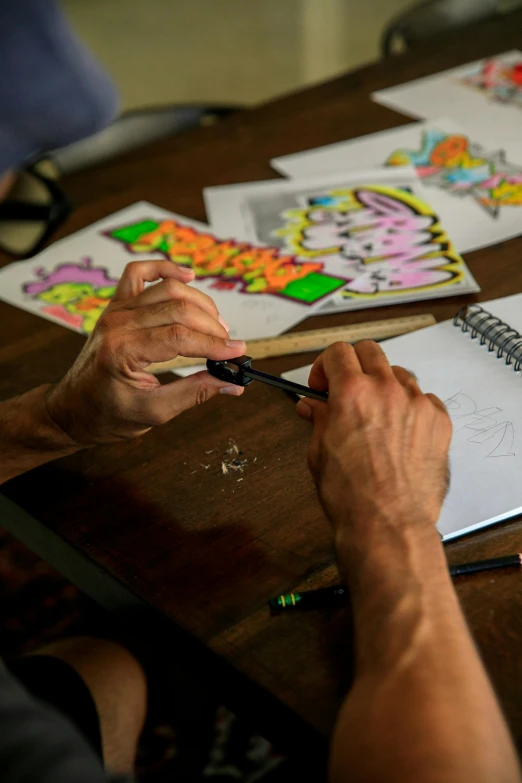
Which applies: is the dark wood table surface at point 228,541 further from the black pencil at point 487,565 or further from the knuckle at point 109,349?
the knuckle at point 109,349

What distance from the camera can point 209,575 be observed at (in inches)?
33.2

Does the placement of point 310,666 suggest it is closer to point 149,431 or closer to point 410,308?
point 149,431

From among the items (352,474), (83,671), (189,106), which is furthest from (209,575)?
(189,106)

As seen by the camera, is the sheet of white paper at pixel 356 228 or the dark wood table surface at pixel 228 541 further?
the sheet of white paper at pixel 356 228

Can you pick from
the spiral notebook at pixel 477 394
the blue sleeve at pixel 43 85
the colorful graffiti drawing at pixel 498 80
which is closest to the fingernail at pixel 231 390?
the spiral notebook at pixel 477 394

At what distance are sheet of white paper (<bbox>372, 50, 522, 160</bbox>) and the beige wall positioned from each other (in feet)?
8.73

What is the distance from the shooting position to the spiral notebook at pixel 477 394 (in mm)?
854

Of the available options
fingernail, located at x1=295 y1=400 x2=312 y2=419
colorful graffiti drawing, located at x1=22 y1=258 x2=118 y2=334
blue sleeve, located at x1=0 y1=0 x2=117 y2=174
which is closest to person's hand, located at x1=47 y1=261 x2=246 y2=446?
fingernail, located at x1=295 y1=400 x2=312 y2=419

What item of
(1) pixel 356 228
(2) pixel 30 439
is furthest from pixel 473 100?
(2) pixel 30 439

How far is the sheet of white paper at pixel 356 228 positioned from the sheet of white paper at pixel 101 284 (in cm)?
6

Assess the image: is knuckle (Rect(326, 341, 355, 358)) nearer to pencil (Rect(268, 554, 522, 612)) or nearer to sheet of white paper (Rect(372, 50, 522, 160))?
pencil (Rect(268, 554, 522, 612))

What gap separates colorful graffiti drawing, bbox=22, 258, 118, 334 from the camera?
126 cm

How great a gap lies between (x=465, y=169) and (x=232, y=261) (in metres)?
0.48

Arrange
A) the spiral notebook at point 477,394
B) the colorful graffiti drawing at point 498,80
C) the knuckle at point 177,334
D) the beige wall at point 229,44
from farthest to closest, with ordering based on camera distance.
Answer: the beige wall at point 229,44 → the colorful graffiti drawing at point 498,80 → the knuckle at point 177,334 → the spiral notebook at point 477,394
